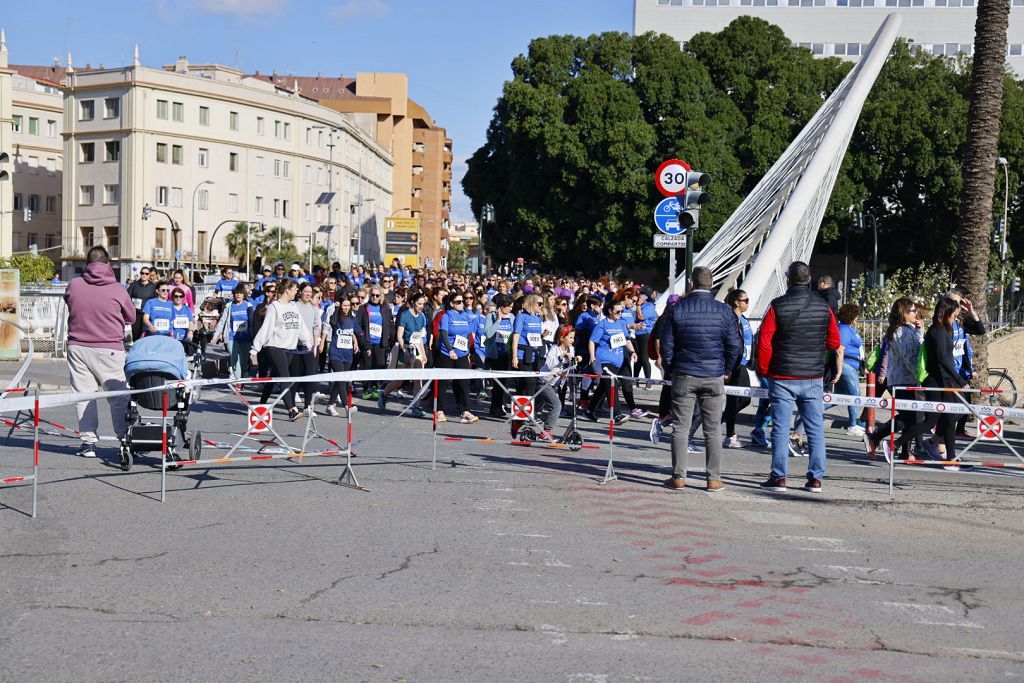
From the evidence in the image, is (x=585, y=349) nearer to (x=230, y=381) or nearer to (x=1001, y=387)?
(x=230, y=381)

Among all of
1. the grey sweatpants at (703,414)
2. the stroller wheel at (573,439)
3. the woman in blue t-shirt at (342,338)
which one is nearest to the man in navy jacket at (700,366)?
the grey sweatpants at (703,414)

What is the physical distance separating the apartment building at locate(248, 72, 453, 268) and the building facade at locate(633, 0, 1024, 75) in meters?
33.8

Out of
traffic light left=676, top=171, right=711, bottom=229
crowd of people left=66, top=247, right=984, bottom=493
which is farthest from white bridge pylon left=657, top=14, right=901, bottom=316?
crowd of people left=66, top=247, right=984, bottom=493

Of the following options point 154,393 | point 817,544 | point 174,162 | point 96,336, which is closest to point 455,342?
point 96,336

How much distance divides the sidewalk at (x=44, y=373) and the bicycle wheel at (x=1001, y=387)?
1254cm

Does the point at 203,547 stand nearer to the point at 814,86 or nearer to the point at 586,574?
the point at 586,574

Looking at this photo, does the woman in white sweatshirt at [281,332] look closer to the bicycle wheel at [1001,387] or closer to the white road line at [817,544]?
the white road line at [817,544]

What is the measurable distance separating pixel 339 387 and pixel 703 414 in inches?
253

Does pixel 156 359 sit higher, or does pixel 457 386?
pixel 156 359

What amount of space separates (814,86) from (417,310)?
127 feet

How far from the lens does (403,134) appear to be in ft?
389

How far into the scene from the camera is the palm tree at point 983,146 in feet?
53.3

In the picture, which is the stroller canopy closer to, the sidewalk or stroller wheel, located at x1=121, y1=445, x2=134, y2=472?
stroller wheel, located at x1=121, y1=445, x2=134, y2=472

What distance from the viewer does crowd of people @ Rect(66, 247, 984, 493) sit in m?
9.52
